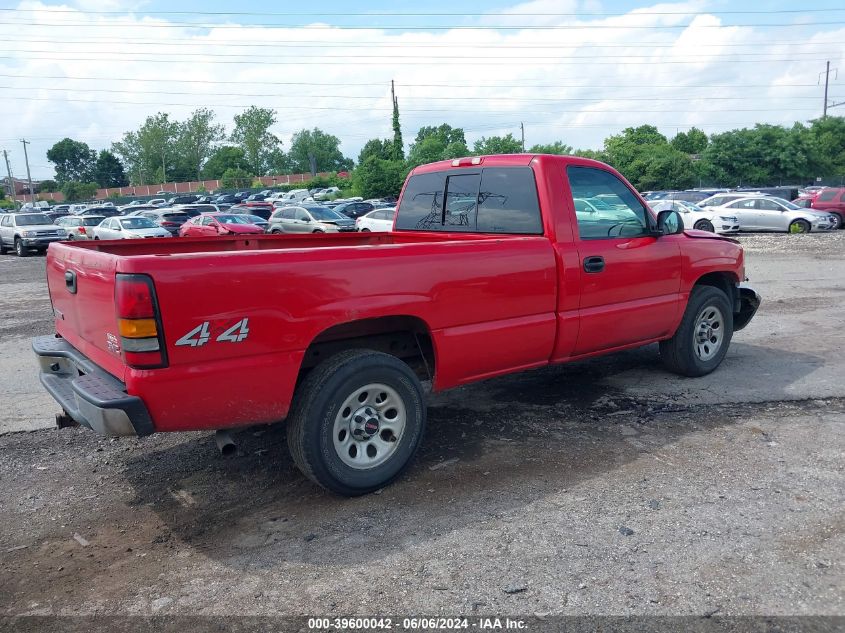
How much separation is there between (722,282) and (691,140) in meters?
87.8

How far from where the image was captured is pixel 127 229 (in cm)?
2389

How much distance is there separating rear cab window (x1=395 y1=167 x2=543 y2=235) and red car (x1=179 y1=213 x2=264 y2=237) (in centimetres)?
1850

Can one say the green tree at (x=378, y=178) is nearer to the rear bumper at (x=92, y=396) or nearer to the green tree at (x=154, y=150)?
the rear bumper at (x=92, y=396)

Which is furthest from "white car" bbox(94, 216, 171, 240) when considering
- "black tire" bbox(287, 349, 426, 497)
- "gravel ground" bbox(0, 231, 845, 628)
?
"black tire" bbox(287, 349, 426, 497)

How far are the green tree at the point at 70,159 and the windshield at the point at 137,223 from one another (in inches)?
4926

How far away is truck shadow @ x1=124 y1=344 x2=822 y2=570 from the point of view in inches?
147

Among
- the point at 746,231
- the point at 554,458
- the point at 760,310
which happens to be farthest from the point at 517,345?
the point at 746,231

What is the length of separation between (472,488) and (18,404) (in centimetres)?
446

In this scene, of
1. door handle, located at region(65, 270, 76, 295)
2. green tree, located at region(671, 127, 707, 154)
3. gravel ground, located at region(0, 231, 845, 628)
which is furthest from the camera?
green tree, located at region(671, 127, 707, 154)

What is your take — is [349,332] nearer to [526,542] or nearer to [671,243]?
[526,542]

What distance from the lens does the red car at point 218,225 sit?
24005mm

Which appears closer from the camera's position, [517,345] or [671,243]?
[517,345]

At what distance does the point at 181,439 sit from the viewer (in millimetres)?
5281

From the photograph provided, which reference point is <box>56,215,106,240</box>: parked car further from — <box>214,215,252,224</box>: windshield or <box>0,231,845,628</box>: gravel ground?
<box>0,231,845,628</box>: gravel ground
